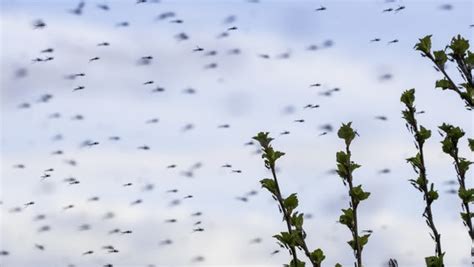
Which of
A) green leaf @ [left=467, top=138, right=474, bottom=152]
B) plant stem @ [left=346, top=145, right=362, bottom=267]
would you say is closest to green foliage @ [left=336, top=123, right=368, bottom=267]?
plant stem @ [left=346, top=145, right=362, bottom=267]

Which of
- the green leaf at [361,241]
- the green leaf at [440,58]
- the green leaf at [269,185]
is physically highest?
the green leaf at [440,58]

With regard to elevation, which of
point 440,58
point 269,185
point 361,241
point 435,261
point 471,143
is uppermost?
point 440,58

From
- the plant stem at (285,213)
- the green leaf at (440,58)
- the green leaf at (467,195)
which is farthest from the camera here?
the green leaf at (440,58)

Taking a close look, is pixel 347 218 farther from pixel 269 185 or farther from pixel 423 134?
pixel 423 134

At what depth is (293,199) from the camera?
24.5ft

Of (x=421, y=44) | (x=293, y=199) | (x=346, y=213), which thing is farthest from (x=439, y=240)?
(x=421, y=44)

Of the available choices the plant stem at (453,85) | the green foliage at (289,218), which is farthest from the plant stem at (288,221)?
the plant stem at (453,85)

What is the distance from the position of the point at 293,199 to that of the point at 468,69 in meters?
2.45

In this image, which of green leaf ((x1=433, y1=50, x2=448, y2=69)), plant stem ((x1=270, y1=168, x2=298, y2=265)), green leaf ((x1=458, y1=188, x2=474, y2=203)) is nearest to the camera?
plant stem ((x1=270, y1=168, x2=298, y2=265))

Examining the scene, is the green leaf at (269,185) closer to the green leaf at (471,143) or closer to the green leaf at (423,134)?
the green leaf at (423,134)

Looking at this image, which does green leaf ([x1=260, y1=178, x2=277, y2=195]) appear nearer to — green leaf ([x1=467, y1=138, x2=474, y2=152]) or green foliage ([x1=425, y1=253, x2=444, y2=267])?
green foliage ([x1=425, y1=253, x2=444, y2=267])

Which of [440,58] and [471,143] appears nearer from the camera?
[471,143]

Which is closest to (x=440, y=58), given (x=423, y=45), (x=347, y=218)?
(x=423, y=45)

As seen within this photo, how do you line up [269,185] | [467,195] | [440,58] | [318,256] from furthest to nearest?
1. [440,58]
2. [467,195]
3. [269,185]
4. [318,256]
